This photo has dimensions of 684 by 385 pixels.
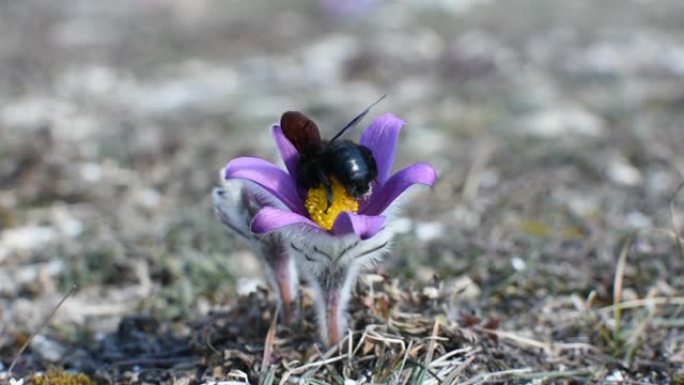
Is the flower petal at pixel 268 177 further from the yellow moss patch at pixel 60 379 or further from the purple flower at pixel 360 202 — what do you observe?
the yellow moss patch at pixel 60 379

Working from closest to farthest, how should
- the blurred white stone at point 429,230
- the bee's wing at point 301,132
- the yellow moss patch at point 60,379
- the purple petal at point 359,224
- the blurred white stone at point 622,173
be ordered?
1. the purple petal at point 359,224
2. the bee's wing at point 301,132
3. the yellow moss patch at point 60,379
4. the blurred white stone at point 429,230
5. the blurred white stone at point 622,173

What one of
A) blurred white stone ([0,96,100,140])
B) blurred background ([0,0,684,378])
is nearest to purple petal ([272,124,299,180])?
blurred background ([0,0,684,378])

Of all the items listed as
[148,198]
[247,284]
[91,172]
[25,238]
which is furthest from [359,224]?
[91,172]

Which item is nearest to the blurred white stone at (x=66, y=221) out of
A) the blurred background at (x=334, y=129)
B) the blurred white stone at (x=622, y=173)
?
the blurred background at (x=334, y=129)

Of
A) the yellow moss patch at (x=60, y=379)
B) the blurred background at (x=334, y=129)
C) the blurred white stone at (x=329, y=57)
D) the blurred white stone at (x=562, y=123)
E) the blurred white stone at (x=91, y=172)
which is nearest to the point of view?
the yellow moss patch at (x=60, y=379)

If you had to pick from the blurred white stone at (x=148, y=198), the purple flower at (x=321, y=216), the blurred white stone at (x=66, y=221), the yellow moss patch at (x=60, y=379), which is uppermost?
the purple flower at (x=321, y=216)

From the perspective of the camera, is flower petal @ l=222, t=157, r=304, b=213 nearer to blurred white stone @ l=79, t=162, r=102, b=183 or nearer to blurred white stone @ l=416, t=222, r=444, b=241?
blurred white stone @ l=416, t=222, r=444, b=241
